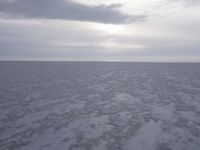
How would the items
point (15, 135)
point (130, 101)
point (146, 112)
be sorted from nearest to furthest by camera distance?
point (15, 135) → point (146, 112) → point (130, 101)

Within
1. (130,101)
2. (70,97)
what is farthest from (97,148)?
(70,97)

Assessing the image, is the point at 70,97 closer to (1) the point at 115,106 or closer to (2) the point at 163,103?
(1) the point at 115,106

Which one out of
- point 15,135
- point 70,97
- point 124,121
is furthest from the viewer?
point 70,97

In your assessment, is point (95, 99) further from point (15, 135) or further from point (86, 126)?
point (15, 135)

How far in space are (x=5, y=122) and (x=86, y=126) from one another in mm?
3230

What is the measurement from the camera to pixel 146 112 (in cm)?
1081

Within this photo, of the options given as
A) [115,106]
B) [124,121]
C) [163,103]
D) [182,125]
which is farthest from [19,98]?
[182,125]

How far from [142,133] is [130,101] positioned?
217 inches

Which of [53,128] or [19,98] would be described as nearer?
[53,128]

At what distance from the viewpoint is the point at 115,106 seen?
1211 cm

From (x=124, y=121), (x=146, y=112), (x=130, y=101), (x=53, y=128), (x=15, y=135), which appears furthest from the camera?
(x=130, y=101)

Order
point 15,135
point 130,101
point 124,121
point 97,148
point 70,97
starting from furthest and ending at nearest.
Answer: point 70,97 → point 130,101 → point 124,121 → point 15,135 → point 97,148

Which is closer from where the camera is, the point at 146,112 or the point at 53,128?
the point at 53,128

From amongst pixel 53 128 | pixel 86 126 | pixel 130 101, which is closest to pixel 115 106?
pixel 130 101
